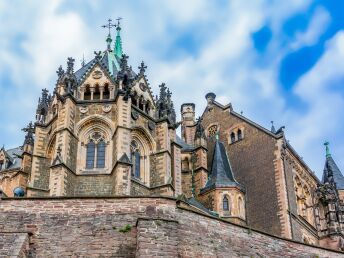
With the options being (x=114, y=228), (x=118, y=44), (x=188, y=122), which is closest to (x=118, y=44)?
(x=118, y=44)

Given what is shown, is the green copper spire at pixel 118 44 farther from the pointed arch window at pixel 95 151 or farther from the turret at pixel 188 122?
the pointed arch window at pixel 95 151

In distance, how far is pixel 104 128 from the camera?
37.7 m

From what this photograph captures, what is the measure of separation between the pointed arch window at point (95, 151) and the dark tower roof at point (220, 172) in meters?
7.97

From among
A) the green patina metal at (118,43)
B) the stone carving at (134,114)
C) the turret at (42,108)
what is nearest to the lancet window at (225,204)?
the stone carving at (134,114)

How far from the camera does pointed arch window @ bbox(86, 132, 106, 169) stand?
3634 cm

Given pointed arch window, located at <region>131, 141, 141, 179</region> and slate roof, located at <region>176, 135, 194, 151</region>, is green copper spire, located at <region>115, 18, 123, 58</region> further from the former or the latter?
pointed arch window, located at <region>131, 141, 141, 179</region>

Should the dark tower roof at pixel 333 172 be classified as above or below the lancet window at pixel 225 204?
above

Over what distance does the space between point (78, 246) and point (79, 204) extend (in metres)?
1.49

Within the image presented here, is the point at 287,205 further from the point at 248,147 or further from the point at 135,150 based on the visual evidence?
the point at 135,150

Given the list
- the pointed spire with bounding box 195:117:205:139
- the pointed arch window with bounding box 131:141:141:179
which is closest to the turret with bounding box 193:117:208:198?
the pointed spire with bounding box 195:117:205:139

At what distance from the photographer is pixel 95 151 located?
121 ft

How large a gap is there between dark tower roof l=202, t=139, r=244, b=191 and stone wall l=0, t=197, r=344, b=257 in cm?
2085

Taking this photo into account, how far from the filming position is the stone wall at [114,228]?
1752 centimetres

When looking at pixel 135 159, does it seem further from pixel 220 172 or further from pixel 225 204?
pixel 220 172
